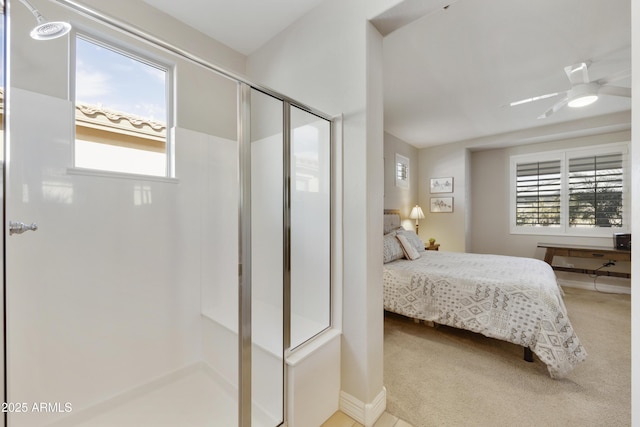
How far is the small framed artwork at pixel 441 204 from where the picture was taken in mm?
4906

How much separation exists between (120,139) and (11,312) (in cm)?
113

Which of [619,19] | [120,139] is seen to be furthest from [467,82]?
[120,139]

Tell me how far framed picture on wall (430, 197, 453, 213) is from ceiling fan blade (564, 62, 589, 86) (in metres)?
2.70

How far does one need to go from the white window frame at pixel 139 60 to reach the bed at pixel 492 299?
232 centimetres

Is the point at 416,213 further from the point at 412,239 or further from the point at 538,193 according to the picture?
the point at 538,193

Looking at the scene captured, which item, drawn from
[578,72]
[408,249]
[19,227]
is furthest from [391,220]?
[19,227]

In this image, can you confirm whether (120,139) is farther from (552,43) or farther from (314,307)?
(552,43)

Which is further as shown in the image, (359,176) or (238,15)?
(238,15)

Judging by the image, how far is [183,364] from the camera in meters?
1.95

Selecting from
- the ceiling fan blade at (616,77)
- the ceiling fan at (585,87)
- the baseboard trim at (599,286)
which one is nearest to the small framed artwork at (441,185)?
the baseboard trim at (599,286)

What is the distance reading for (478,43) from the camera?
2102 millimetres

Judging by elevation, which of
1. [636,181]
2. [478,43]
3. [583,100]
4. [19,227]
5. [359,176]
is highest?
[478,43]

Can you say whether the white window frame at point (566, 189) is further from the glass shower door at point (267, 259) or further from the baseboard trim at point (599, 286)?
the glass shower door at point (267, 259)

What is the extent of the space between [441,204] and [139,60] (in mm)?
4876
